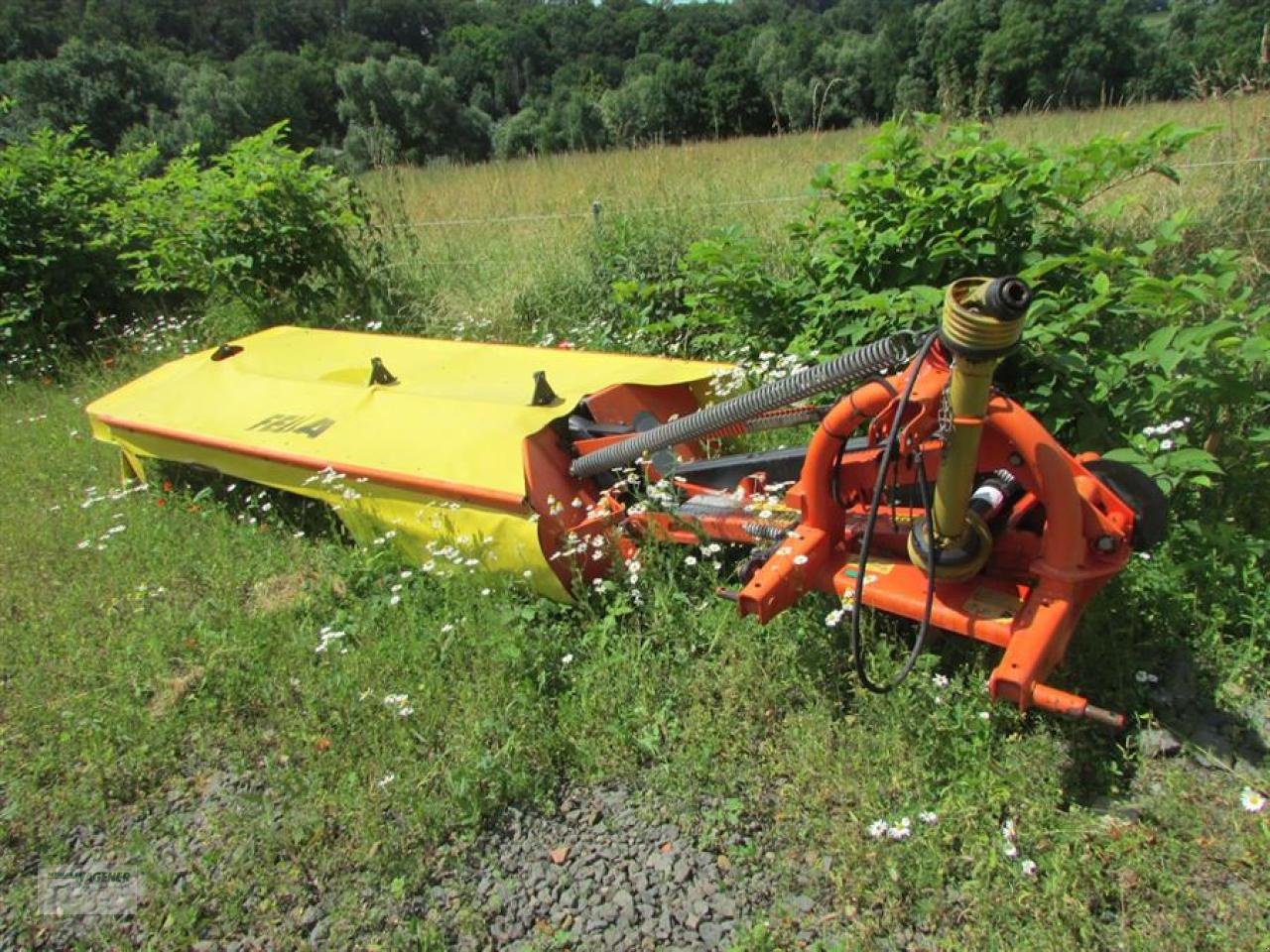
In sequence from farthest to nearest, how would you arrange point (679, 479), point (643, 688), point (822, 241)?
point (822, 241) → point (679, 479) → point (643, 688)

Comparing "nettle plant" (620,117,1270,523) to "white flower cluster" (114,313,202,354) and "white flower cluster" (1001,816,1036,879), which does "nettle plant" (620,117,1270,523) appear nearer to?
"white flower cluster" (1001,816,1036,879)

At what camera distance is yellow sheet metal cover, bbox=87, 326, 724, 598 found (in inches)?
127

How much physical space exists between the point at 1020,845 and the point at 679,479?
163 cm

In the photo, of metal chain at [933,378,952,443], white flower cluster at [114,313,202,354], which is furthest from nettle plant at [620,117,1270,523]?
white flower cluster at [114,313,202,354]

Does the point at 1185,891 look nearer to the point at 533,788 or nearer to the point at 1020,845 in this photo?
the point at 1020,845

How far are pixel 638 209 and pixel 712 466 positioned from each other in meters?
3.92

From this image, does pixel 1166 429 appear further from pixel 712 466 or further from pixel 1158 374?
pixel 712 466

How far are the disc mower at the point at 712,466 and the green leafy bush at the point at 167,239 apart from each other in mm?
1850

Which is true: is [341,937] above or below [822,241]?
below

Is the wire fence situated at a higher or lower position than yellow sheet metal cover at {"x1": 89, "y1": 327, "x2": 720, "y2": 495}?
higher

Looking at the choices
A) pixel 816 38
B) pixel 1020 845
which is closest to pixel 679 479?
pixel 1020 845

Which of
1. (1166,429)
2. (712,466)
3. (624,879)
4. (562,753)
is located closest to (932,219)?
(1166,429)

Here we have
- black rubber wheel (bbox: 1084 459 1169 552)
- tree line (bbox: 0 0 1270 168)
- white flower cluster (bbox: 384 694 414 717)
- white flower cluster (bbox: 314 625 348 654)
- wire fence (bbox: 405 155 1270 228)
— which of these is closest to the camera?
black rubber wheel (bbox: 1084 459 1169 552)

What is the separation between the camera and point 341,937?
7.42 feet
